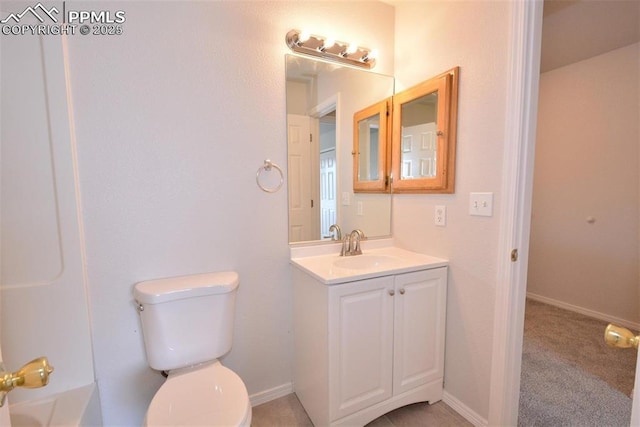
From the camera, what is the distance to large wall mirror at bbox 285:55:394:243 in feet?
5.53

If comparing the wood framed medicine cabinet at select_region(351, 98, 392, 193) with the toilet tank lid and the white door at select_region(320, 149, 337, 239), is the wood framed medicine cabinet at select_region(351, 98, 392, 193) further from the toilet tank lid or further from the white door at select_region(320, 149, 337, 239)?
the toilet tank lid

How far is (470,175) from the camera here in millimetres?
1467

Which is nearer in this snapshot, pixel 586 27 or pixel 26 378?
pixel 26 378

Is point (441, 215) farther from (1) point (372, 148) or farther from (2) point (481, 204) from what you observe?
(1) point (372, 148)

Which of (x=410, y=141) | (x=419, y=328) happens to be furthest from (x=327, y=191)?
(x=419, y=328)

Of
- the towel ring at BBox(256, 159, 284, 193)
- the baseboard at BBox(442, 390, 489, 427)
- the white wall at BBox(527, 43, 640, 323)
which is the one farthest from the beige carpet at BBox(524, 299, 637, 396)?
the towel ring at BBox(256, 159, 284, 193)

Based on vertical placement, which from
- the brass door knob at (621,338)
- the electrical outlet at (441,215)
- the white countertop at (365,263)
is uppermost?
the electrical outlet at (441,215)

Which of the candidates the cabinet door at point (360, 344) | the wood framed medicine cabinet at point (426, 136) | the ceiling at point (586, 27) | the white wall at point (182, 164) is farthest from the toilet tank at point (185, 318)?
the ceiling at point (586, 27)

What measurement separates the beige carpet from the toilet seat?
215 cm

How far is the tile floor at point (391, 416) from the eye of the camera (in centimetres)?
151

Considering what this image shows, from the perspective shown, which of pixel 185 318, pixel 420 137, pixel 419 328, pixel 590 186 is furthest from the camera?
pixel 590 186

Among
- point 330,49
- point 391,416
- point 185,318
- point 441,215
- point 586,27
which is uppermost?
point 586,27

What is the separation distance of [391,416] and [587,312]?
7.81 feet

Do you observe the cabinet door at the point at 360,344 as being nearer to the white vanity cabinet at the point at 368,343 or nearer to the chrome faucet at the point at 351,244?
the white vanity cabinet at the point at 368,343
